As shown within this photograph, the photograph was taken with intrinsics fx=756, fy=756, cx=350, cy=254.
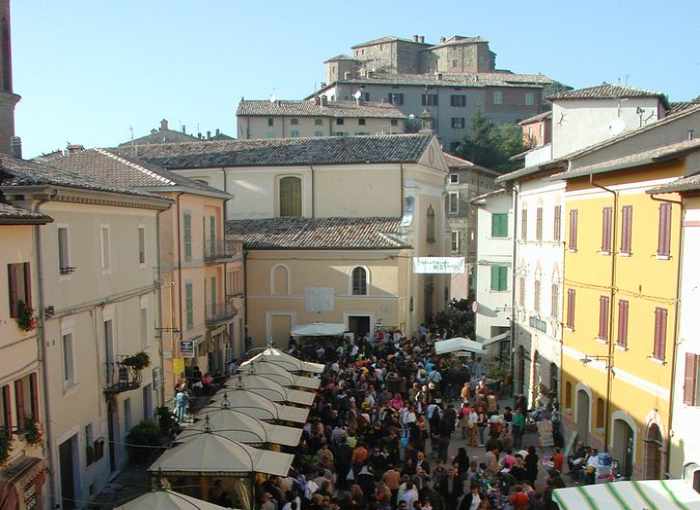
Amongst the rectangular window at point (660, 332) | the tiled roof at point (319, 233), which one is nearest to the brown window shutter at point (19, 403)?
the rectangular window at point (660, 332)

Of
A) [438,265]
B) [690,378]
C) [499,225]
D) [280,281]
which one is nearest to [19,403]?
[690,378]

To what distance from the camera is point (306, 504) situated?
47.6ft

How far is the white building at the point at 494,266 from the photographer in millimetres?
31828

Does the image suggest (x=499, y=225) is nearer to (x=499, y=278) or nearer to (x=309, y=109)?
(x=499, y=278)

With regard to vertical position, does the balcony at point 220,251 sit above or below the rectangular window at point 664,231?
below

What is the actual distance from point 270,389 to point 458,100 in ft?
235

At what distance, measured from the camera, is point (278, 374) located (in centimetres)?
2172

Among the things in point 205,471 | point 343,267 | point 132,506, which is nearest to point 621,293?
point 205,471

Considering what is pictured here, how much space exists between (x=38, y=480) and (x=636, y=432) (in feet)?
43.2

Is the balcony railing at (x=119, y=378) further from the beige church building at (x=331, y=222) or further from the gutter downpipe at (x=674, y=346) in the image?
the beige church building at (x=331, y=222)

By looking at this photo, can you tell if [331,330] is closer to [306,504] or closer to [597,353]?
[597,353]

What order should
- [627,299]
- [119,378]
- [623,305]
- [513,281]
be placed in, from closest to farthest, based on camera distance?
[627,299] → [623,305] → [119,378] → [513,281]

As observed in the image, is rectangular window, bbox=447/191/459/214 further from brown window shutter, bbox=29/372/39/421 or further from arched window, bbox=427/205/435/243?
brown window shutter, bbox=29/372/39/421

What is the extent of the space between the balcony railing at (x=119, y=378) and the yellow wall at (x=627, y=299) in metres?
12.6
